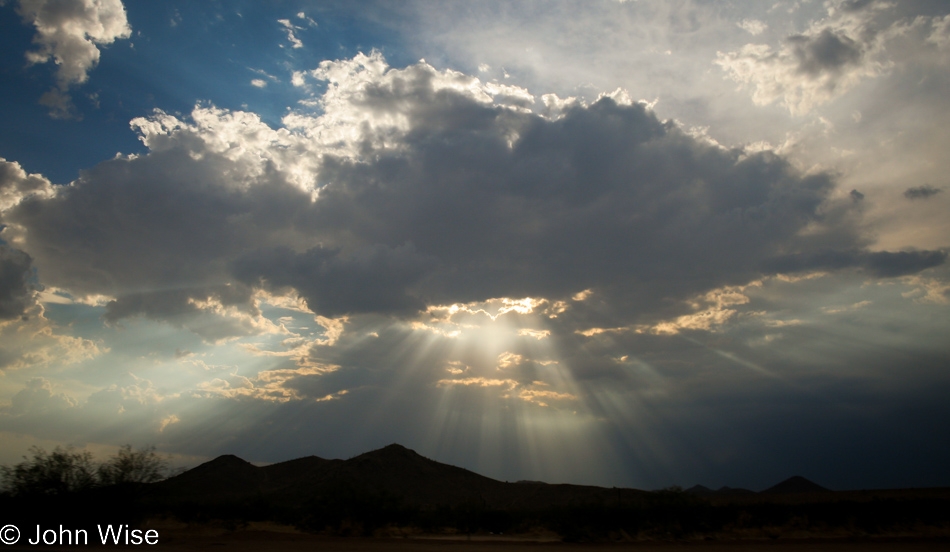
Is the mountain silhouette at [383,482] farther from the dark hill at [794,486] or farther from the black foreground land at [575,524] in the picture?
the dark hill at [794,486]

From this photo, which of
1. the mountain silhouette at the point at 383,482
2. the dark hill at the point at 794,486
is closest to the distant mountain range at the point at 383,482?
the mountain silhouette at the point at 383,482

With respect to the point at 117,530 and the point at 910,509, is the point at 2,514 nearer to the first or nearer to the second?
the point at 117,530

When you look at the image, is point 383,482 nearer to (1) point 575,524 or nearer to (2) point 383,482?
(2) point 383,482

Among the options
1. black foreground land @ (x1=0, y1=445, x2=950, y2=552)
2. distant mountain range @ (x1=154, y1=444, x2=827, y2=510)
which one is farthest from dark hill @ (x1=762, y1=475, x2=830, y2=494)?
black foreground land @ (x1=0, y1=445, x2=950, y2=552)

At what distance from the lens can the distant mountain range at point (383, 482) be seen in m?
67.6

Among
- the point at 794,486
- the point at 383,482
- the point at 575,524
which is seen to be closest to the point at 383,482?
the point at 383,482

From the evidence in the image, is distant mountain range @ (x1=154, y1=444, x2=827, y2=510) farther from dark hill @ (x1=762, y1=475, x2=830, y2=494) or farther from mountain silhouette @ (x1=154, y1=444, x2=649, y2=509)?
dark hill @ (x1=762, y1=475, x2=830, y2=494)

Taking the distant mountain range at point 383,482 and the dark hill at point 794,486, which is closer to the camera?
the distant mountain range at point 383,482

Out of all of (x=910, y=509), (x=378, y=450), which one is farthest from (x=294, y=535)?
(x=910, y=509)

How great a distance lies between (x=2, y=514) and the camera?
26.2 meters

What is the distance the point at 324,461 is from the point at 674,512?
59847mm

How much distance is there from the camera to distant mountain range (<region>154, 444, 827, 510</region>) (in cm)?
6756

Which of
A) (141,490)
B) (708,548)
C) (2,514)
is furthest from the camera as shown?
(708,548)

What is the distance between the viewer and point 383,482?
237 feet
